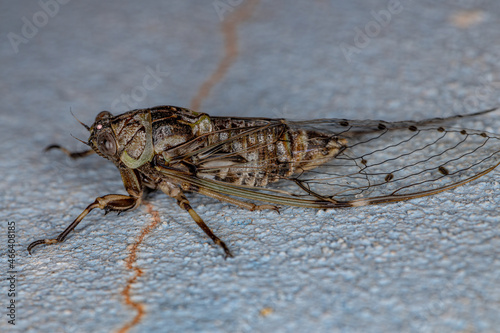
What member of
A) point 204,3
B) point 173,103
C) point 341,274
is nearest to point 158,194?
point 173,103

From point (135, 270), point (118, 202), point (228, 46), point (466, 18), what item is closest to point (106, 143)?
point (118, 202)

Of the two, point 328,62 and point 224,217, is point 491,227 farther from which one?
point 328,62

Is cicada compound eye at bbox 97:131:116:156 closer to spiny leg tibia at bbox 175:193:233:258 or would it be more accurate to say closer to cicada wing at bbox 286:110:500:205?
spiny leg tibia at bbox 175:193:233:258

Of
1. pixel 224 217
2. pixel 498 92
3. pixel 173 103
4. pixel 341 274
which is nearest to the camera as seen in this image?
pixel 341 274

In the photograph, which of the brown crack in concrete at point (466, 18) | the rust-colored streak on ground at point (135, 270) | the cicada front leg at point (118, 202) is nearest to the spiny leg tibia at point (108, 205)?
the cicada front leg at point (118, 202)

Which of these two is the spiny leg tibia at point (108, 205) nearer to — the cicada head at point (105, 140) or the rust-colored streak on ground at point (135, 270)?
the rust-colored streak on ground at point (135, 270)

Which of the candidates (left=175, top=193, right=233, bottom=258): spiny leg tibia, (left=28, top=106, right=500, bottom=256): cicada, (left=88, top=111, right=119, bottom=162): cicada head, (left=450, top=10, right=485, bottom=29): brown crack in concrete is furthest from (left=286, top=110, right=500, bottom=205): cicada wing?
(left=450, top=10, right=485, bottom=29): brown crack in concrete

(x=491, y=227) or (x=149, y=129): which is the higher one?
(x=149, y=129)
